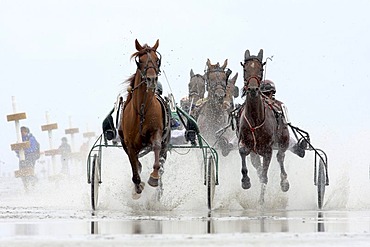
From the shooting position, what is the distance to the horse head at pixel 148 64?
14797 millimetres

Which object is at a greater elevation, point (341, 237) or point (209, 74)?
point (209, 74)

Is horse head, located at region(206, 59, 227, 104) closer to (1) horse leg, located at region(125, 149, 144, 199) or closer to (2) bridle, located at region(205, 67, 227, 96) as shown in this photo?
(2) bridle, located at region(205, 67, 227, 96)

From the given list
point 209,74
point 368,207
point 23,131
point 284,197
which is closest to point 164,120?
point 284,197

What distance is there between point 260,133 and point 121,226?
5857 mm

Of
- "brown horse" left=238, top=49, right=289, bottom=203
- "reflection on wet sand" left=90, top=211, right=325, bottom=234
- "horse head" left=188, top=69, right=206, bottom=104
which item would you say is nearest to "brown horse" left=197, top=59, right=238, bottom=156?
"horse head" left=188, top=69, right=206, bottom=104

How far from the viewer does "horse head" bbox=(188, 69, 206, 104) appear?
22.6 meters

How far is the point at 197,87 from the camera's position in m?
22.7

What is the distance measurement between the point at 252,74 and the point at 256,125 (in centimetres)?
87

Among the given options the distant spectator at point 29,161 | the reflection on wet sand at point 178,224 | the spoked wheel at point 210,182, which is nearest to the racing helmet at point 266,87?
the spoked wheel at point 210,182

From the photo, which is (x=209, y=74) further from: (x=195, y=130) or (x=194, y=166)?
(x=195, y=130)

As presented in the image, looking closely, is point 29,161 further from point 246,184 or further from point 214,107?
point 246,184

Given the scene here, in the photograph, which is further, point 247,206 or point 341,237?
point 247,206

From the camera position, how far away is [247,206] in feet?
54.2

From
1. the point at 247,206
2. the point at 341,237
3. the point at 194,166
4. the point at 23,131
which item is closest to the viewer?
the point at 341,237
